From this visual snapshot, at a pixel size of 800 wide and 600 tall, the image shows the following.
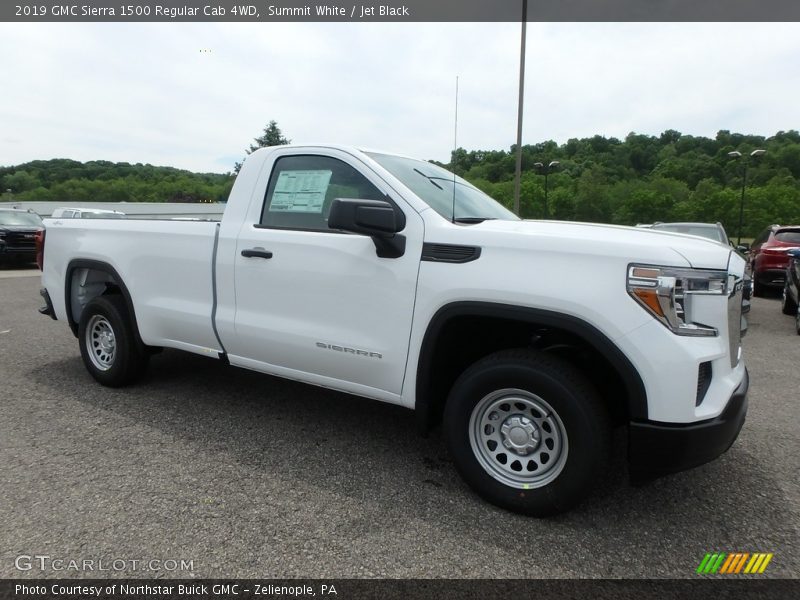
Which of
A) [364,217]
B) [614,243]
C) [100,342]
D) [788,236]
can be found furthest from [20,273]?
[788,236]

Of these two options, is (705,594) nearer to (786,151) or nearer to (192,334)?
(192,334)

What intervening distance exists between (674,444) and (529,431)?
641 millimetres

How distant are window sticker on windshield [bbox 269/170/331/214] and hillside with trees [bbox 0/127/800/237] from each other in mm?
6044

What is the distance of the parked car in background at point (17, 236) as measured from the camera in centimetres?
1545

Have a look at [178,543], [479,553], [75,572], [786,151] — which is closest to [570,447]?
[479,553]

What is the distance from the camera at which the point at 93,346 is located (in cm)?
468

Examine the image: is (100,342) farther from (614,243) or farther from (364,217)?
(614,243)

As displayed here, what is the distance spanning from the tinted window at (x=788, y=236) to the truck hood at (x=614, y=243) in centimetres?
1020

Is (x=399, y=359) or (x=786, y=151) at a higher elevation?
(x=786, y=151)

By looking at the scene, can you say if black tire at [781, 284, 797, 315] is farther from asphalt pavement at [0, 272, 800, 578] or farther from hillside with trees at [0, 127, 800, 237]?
asphalt pavement at [0, 272, 800, 578]

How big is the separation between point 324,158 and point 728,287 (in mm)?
2367

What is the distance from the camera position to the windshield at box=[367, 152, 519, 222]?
10.6ft

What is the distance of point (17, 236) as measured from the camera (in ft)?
51.1

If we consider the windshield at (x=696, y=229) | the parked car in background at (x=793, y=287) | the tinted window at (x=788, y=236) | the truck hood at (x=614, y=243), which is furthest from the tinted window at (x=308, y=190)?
the tinted window at (x=788, y=236)
